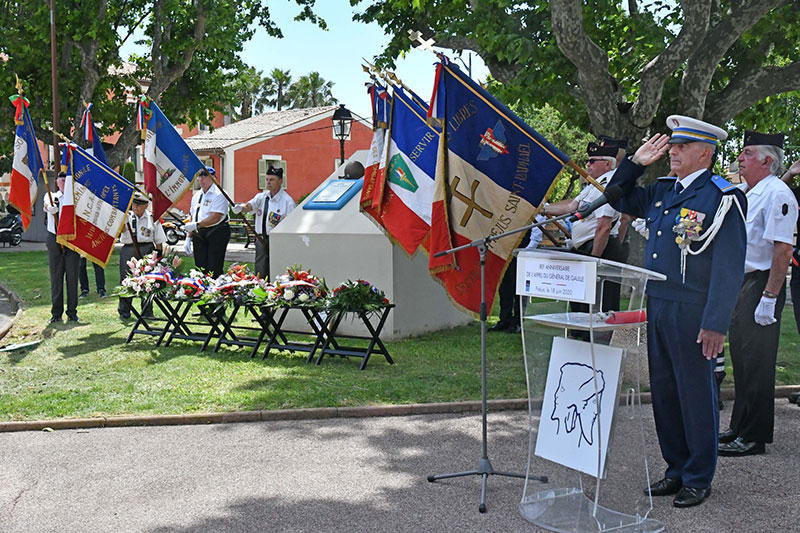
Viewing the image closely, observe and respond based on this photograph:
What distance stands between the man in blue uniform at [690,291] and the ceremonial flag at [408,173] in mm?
2547

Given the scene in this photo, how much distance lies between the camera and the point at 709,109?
15562 mm

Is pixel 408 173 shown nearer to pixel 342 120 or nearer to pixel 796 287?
pixel 796 287

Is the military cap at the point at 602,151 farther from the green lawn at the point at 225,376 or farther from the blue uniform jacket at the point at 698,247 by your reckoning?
the blue uniform jacket at the point at 698,247

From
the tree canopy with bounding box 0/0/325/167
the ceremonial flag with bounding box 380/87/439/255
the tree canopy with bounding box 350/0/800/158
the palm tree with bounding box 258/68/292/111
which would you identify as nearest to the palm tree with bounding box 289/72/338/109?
the palm tree with bounding box 258/68/292/111

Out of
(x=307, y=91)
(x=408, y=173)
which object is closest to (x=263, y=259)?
(x=408, y=173)

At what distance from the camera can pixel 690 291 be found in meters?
4.73

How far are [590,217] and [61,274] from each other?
7.85 metres

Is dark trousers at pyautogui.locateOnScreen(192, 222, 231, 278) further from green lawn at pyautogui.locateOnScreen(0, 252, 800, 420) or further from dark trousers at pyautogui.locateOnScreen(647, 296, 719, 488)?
dark trousers at pyautogui.locateOnScreen(647, 296, 719, 488)

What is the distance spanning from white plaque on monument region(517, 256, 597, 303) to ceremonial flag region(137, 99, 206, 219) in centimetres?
740

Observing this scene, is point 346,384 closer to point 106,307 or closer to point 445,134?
point 445,134

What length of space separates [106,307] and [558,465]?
414 inches

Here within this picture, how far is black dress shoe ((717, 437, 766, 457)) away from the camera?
5.75 metres

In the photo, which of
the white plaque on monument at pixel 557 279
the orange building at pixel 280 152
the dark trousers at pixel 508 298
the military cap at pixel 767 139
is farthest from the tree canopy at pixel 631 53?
the orange building at pixel 280 152

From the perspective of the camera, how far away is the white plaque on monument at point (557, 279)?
4.24 meters
